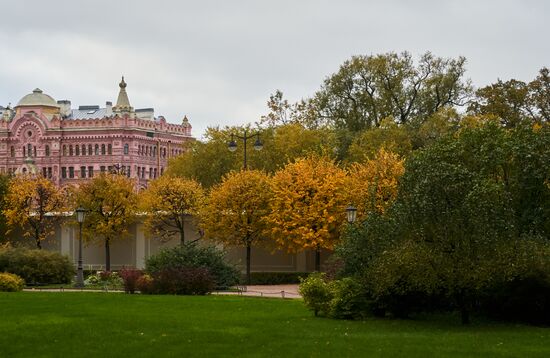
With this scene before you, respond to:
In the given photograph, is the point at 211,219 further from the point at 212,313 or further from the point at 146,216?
the point at 212,313

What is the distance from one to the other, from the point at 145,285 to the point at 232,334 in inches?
568

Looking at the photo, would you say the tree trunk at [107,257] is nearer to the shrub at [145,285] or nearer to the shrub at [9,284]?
the shrub at [9,284]

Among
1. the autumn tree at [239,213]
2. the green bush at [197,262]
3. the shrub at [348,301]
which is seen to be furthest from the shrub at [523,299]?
the autumn tree at [239,213]

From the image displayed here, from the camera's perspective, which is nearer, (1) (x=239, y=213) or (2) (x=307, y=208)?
(2) (x=307, y=208)

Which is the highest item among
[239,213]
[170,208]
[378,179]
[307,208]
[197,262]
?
[378,179]

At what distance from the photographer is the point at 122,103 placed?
12444cm

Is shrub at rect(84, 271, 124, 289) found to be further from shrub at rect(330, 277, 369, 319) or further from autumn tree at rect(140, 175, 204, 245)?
shrub at rect(330, 277, 369, 319)

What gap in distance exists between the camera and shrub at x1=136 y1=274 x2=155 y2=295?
3416 centimetres

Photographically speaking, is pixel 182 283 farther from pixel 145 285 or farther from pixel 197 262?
pixel 197 262

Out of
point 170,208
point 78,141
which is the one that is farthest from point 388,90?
point 78,141

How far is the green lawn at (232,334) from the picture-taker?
1788cm

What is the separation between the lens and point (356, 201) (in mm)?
47625

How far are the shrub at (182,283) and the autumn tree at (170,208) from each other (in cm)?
1855

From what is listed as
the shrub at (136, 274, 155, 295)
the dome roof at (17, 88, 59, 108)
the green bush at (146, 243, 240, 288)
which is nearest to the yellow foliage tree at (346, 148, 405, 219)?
the green bush at (146, 243, 240, 288)
